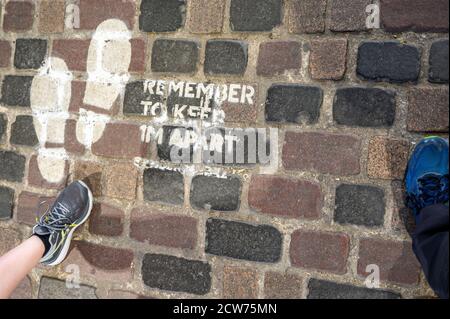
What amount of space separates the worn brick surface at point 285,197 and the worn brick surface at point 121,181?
385 mm

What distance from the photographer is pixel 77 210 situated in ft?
4.32

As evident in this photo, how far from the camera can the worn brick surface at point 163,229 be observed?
1264 millimetres

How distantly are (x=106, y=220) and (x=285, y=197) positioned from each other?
0.60m

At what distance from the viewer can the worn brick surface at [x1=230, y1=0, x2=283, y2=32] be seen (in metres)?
1.18

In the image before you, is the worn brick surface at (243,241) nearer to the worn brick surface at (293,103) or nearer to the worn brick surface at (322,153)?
the worn brick surface at (322,153)

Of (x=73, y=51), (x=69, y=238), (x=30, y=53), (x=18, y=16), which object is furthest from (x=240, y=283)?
(x=18, y=16)

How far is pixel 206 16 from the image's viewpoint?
48.3 inches

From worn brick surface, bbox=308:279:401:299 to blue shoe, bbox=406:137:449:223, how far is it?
0.79 ft

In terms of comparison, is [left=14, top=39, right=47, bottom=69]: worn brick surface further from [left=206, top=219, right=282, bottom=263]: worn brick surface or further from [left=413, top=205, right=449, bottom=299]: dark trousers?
[left=413, top=205, right=449, bottom=299]: dark trousers

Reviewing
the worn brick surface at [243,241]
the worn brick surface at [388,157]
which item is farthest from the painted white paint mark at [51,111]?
the worn brick surface at [388,157]

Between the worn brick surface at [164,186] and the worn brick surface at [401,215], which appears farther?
the worn brick surface at [164,186]

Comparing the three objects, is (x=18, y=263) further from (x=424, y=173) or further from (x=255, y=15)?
(x=424, y=173)

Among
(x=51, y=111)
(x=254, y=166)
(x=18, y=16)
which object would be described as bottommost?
(x=254, y=166)
